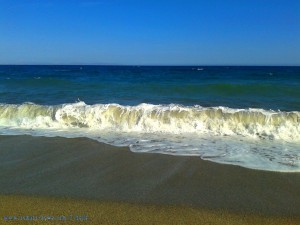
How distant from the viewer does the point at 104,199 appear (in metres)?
3.67

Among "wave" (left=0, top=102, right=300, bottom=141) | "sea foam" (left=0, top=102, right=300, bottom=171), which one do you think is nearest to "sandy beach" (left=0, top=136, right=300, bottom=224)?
"sea foam" (left=0, top=102, right=300, bottom=171)

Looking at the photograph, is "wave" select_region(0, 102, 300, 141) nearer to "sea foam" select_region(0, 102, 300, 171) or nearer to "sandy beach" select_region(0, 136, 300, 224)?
"sea foam" select_region(0, 102, 300, 171)

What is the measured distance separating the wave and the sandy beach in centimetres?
241

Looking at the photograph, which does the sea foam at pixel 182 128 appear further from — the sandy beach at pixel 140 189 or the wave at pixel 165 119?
the sandy beach at pixel 140 189

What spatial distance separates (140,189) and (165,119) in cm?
420

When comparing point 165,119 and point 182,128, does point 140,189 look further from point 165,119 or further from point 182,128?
point 165,119

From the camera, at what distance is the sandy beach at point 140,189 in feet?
10.8

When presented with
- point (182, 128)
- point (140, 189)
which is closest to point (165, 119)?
point (182, 128)

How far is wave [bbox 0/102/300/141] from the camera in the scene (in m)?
7.45

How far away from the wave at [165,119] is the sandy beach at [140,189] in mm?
2415

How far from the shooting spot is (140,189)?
398 cm

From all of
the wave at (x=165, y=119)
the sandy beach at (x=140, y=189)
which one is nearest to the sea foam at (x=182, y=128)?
the wave at (x=165, y=119)

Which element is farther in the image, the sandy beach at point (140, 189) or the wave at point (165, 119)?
the wave at point (165, 119)

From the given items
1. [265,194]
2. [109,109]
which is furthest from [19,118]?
[265,194]
